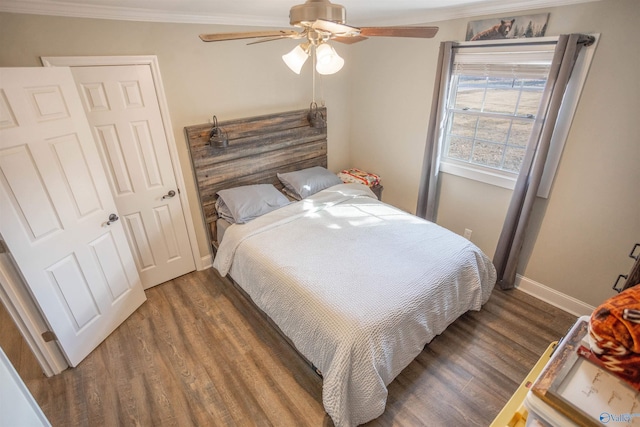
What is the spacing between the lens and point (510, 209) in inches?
103

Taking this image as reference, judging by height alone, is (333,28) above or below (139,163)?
above

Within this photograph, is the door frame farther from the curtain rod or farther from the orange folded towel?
the orange folded towel

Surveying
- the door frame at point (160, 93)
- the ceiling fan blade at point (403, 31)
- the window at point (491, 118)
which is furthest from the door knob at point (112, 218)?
the window at point (491, 118)

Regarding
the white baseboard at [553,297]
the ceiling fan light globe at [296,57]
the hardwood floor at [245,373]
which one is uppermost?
the ceiling fan light globe at [296,57]

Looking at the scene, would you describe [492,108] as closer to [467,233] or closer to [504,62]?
[504,62]

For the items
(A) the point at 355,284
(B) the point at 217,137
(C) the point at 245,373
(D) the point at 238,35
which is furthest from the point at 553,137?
(C) the point at 245,373

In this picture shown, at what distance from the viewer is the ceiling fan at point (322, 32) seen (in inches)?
48.6

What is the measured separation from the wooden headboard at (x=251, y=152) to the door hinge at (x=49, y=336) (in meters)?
1.41

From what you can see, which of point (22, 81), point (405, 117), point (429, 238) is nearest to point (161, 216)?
point (22, 81)

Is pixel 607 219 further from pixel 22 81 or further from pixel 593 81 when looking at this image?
pixel 22 81

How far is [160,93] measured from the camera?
8.17 feet

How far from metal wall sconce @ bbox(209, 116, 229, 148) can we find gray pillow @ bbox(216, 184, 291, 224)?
455 mm

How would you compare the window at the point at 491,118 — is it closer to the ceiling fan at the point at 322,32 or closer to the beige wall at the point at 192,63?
the beige wall at the point at 192,63

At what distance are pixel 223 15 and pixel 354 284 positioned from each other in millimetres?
2401
